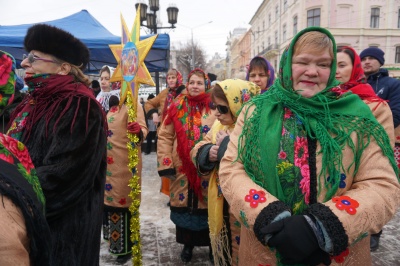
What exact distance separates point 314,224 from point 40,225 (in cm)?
95

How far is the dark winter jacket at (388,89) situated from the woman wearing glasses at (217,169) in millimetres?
1928

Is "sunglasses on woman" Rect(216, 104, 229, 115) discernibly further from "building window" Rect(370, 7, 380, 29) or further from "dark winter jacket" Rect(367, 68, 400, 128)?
"building window" Rect(370, 7, 380, 29)

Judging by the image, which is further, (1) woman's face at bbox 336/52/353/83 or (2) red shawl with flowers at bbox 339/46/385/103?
(1) woman's face at bbox 336/52/353/83

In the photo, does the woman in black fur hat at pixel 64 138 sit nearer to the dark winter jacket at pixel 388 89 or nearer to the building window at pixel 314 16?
the dark winter jacket at pixel 388 89

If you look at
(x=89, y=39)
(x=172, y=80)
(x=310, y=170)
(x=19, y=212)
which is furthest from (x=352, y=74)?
(x=89, y=39)

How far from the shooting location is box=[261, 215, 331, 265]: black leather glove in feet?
3.68

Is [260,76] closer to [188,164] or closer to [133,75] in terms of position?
[188,164]

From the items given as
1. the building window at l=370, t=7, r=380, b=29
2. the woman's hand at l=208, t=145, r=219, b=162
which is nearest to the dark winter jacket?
the woman's hand at l=208, t=145, r=219, b=162

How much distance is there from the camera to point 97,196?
1.84 meters

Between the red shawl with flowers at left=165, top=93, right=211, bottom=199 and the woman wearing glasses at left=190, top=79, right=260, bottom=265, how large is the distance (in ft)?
2.02

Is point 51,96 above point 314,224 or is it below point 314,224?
above

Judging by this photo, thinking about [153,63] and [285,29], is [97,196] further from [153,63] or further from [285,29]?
[285,29]

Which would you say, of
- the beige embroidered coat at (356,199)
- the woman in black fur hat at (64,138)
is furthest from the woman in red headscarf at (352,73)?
the woman in black fur hat at (64,138)

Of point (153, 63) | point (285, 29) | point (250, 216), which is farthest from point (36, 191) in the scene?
point (285, 29)
